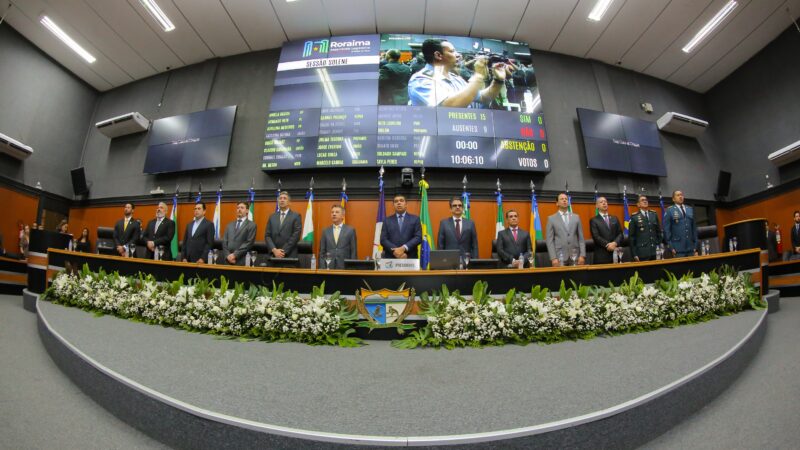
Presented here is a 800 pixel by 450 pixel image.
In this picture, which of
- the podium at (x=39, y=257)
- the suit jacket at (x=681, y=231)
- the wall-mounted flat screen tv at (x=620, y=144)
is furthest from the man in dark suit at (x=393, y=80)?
the podium at (x=39, y=257)

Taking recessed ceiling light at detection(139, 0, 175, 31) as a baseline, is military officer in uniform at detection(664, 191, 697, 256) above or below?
below

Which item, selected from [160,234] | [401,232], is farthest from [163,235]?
[401,232]

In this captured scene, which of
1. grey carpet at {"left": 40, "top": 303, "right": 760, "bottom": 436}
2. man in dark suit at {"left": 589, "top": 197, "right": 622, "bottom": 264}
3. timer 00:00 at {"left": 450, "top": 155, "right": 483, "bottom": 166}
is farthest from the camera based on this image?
timer 00:00 at {"left": 450, "top": 155, "right": 483, "bottom": 166}

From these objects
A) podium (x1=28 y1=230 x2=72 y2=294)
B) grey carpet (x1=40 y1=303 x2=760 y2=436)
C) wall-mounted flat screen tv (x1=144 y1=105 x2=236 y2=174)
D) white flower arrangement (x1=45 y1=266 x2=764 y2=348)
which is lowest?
grey carpet (x1=40 y1=303 x2=760 y2=436)

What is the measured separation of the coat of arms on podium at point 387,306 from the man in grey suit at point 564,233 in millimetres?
2194

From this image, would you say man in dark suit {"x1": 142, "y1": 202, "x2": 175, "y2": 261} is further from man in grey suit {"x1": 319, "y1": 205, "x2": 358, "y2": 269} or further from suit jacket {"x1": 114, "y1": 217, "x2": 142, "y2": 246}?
man in grey suit {"x1": 319, "y1": 205, "x2": 358, "y2": 269}

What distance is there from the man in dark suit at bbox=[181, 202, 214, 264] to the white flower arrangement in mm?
1328

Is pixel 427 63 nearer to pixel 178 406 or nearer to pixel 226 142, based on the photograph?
pixel 226 142

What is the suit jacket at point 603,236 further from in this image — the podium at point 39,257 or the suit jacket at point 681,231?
the podium at point 39,257

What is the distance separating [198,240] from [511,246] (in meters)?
4.14

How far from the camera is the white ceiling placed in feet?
17.2

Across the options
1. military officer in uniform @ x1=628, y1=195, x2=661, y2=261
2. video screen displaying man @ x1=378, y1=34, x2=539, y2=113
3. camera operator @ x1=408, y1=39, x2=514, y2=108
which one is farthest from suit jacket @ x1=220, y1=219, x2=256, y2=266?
military officer in uniform @ x1=628, y1=195, x2=661, y2=261

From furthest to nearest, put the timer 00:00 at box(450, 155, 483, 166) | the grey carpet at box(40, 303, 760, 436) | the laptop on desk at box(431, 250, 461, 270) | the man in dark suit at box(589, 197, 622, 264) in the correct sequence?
1. the timer 00:00 at box(450, 155, 483, 166)
2. the man in dark suit at box(589, 197, 622, 264)
3. the laptop on desk at box(431, 250, 461, 270)
4. the grey carpet at box(40, 303, 760, 436)

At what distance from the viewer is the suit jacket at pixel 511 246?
382 centimetres
